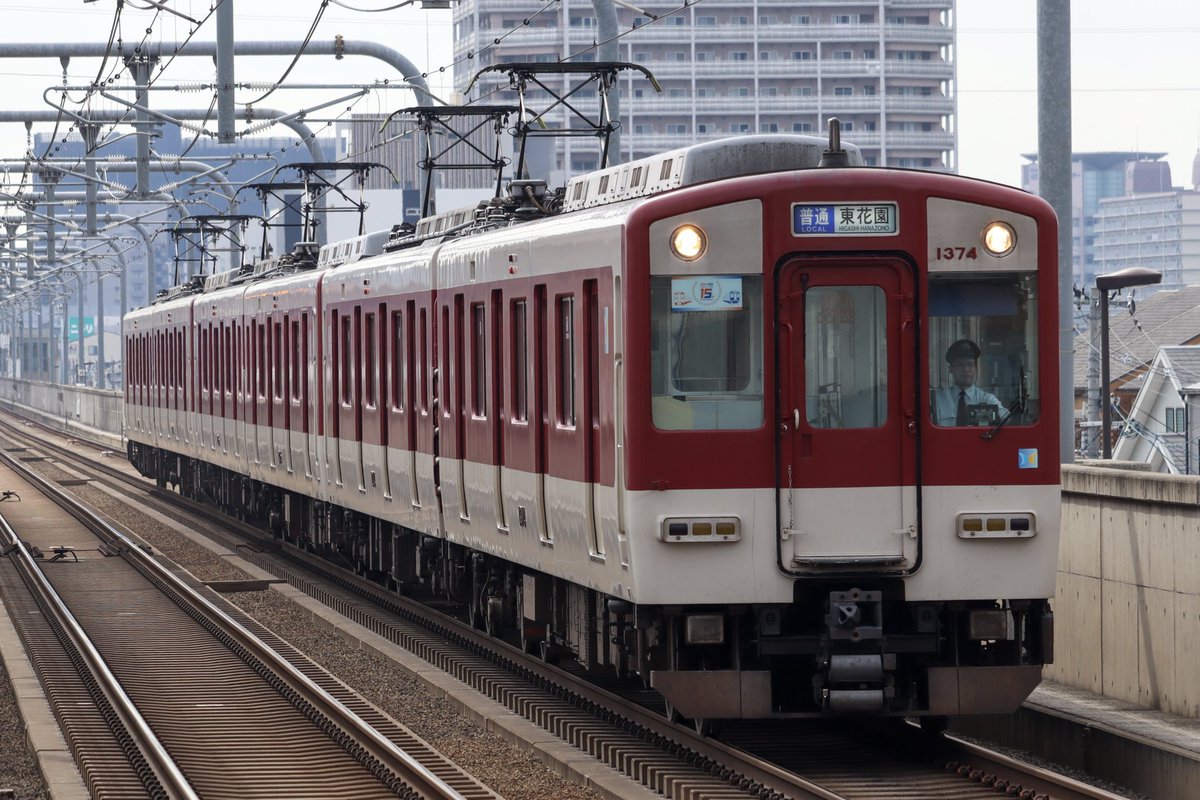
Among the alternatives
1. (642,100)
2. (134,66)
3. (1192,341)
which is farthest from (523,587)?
(642,100)

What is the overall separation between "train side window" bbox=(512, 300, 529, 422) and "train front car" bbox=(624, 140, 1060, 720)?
2.52 meters

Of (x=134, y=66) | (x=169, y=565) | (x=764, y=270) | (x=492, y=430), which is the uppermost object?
(x=134, y=66)

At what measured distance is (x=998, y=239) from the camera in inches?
393

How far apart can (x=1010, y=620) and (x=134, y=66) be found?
1808 centimetres

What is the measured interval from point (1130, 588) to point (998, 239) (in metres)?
2.24

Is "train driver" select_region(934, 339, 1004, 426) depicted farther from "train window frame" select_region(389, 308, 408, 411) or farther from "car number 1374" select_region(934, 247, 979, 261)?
"train window frame" select_region(389, 308, 408, 411)

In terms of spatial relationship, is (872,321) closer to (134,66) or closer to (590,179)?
(590,179)

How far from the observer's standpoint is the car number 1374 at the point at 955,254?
9.92m

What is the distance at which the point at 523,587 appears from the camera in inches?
523

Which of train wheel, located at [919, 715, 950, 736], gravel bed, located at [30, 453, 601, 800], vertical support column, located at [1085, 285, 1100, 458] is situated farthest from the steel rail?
vertical support column, located at [1085, 285, 1100, 458]

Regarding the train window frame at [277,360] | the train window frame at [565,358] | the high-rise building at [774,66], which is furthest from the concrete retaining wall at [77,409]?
the high-rise building at [774,66]

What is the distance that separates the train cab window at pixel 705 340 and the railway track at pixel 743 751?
159 cm

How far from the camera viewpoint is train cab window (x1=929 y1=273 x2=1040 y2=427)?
993 cm

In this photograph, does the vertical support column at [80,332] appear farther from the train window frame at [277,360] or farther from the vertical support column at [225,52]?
the train window frame at [277,360]
